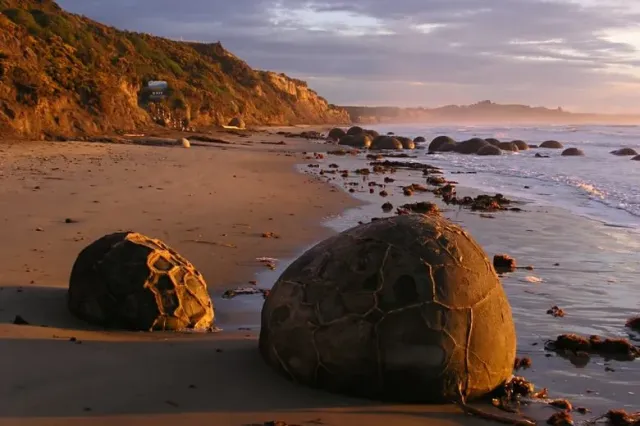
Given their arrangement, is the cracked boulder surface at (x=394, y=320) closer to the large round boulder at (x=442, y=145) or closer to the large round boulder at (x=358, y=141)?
the large round boulder at (x=442, y=145)

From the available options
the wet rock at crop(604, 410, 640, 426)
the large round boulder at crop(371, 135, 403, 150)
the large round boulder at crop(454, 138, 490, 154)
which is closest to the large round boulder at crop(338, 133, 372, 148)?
the large round boulder at crop(371, 135, 403, 150)

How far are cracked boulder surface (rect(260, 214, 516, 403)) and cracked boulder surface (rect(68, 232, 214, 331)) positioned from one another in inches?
53.2

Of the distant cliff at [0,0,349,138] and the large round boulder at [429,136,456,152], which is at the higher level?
the distant cliff at [0,0,349,138]

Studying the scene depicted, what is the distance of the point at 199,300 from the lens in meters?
5.55

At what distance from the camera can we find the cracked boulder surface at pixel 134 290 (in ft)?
17.3

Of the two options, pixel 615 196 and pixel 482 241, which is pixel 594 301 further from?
pixel 615 196

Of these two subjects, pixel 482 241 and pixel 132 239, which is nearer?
pixel 132 239

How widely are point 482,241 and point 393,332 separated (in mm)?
6477

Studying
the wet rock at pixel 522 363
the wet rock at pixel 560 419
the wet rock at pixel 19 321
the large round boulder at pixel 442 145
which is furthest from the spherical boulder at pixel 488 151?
the wet rock at pixel 560 419

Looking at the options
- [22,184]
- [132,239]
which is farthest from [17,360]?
[22,184]

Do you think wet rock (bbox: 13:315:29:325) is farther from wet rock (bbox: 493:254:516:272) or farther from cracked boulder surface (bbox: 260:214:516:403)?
wet rock (bbox: 493:254:516:272)

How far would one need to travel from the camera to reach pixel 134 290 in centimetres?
529

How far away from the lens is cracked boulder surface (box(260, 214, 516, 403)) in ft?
12.6

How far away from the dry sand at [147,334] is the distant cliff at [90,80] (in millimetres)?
10513
